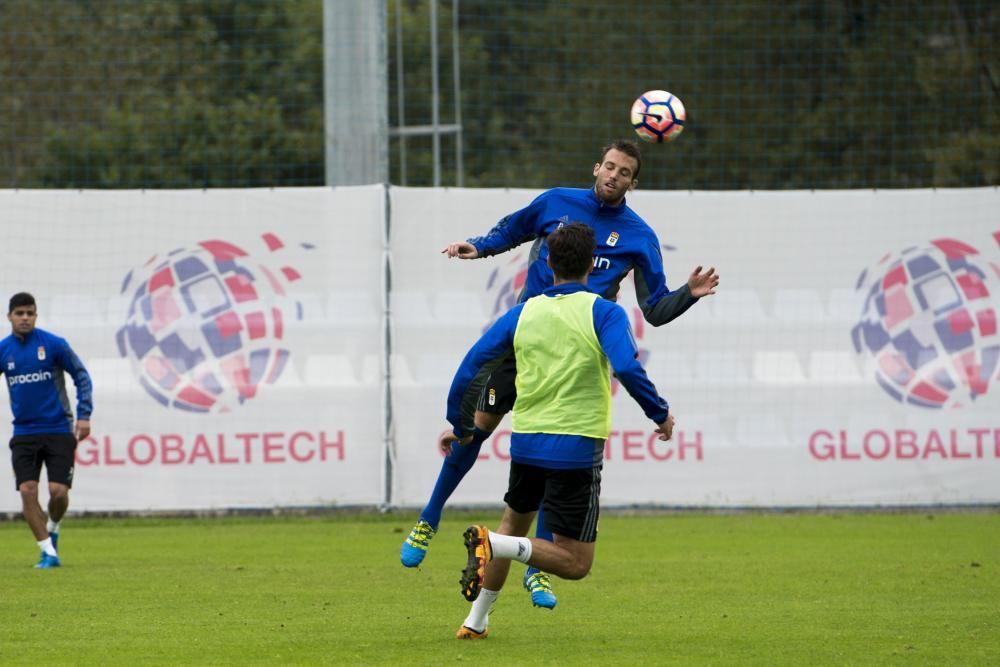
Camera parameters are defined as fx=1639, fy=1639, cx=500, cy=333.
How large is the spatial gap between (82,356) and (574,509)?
9552mm

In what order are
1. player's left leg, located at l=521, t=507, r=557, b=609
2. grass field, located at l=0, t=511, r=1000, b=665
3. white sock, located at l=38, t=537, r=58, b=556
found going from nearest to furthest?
1. grass field, located at l=0, t=511, r=1000, b=665
2. player's left leg, located at l=521, t=507, r=557, b=609
3. white sock, located at l=38, t=537, r=58, b=556

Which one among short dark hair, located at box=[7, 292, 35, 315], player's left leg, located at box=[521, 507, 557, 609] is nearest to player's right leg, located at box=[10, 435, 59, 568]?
short dark hair, located at box=[7, 292, 35, 315]

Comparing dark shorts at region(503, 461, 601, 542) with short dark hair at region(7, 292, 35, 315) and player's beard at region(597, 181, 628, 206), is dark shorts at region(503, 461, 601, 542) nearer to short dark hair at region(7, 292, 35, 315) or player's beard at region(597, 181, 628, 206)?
player's beard at region(597, 181, 628, 206)

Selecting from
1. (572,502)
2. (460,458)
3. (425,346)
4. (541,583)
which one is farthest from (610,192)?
(425,346)

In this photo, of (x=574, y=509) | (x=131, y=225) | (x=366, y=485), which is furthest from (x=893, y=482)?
(x=574, y=509)

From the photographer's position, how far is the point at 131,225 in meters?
16.8

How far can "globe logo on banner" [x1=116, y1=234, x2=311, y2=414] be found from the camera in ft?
54.2

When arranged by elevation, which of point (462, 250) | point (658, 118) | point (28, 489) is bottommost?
point (28, 489)

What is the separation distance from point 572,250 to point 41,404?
7167 millimetres

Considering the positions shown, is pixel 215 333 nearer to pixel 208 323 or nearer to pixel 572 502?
pixel 208 323

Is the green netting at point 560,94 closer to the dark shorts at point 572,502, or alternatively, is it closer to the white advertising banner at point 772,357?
the white advertising banner at point 772,357

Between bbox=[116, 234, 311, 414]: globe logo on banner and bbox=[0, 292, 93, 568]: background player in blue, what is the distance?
2.66 m

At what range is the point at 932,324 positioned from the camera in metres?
17.0

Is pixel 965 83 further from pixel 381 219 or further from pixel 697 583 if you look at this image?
pixel 697 583
